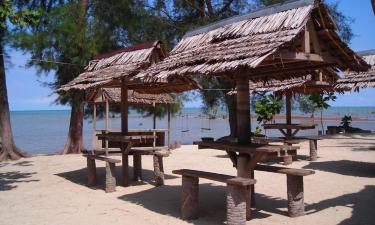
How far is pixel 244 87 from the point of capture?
20.0ft

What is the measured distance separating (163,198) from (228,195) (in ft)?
8.67

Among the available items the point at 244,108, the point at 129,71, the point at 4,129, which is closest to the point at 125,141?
the point at 129,71

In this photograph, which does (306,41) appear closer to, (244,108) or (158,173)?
(244,108)

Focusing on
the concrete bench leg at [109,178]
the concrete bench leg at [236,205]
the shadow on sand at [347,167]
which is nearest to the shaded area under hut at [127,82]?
the concrete bench leg at [109,178]

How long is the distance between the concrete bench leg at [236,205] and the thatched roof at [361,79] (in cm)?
643

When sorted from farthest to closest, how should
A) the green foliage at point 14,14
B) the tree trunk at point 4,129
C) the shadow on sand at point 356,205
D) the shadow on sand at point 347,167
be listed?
1. the tree trunk at point 4,129
2. the shadow on sand at point 347,167
3. the green foliage at point 14,14
4. the shadow on sand at point 356,205

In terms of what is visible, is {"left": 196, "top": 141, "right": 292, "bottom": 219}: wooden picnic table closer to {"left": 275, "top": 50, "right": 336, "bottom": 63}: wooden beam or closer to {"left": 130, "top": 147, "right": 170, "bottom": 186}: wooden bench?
{"left": 275, "top": 50, "right": 336, "bottom": 63}: wooden beam

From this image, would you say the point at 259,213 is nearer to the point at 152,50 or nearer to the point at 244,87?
the point at 244,87

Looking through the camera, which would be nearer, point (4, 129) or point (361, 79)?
point (361, 79)

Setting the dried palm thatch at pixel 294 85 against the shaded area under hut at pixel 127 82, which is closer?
the shaded area under hut at pixel 127 82

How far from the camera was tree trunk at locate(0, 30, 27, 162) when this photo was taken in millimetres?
14286

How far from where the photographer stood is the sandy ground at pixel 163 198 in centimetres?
613

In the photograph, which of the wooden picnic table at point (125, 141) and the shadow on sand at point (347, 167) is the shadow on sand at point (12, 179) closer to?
the wooden picnic table at point (125, 141)

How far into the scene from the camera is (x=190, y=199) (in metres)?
6.02
